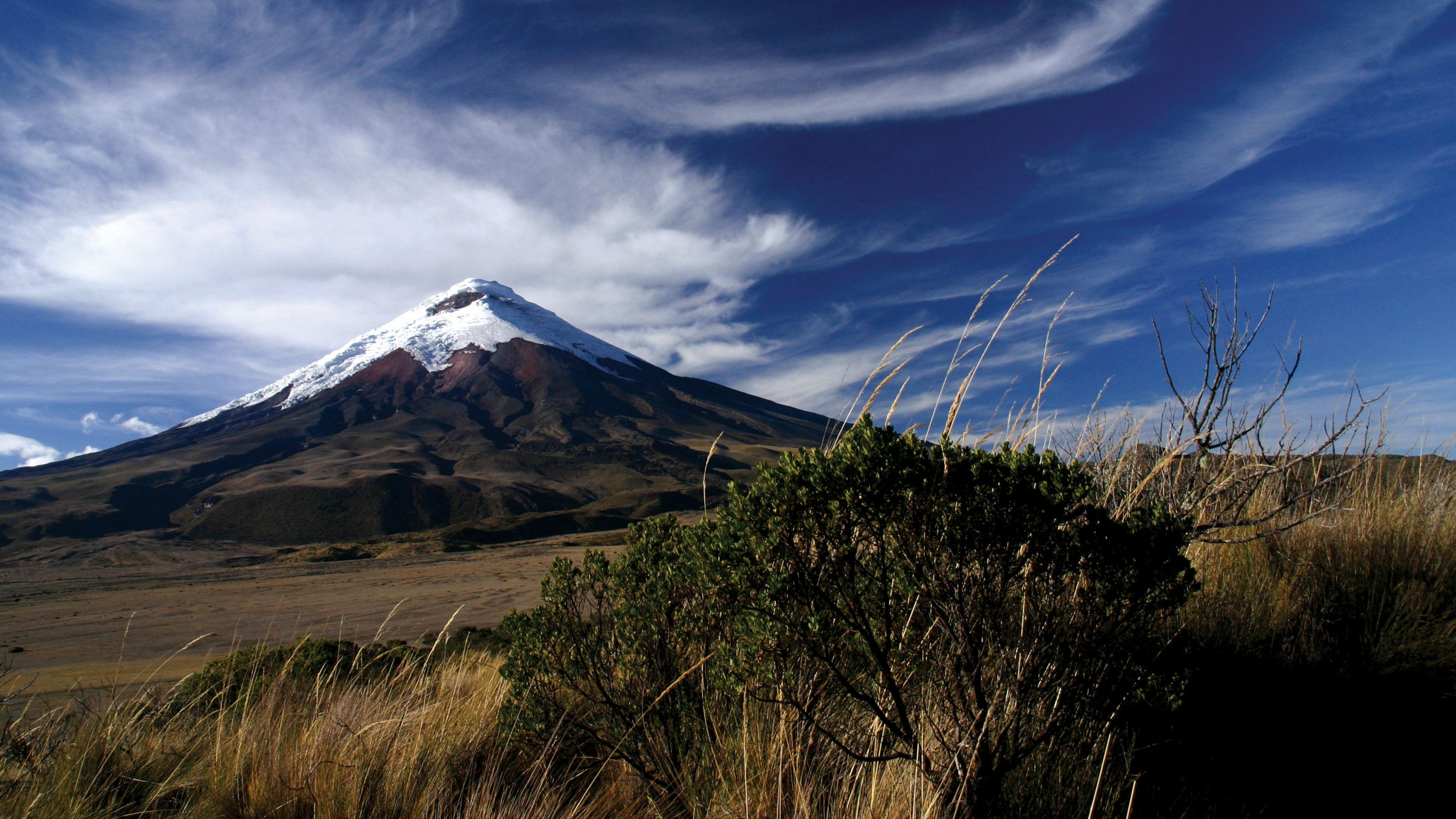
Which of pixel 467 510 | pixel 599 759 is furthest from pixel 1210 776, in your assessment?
pixel 467 510

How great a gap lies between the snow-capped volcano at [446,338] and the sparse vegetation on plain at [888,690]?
475 feet

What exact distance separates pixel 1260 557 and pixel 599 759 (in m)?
3.84

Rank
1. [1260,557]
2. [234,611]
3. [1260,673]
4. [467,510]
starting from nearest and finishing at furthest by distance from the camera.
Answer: [1260,673] → [1260,557] → [234,611] → [467,510]

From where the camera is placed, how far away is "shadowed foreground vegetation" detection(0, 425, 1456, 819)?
6.75ft

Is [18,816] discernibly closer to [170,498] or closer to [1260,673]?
[1260,673]

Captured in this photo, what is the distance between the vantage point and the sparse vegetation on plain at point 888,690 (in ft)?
6.76

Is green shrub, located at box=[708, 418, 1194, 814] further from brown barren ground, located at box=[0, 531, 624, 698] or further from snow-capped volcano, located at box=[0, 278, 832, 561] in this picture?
snow-capped volcano, located at box=[0, 278, 832, 561]

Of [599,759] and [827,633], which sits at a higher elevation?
[827,633]

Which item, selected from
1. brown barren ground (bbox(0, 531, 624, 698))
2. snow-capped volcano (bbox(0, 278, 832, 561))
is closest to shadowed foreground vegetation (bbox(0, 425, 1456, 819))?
brown barren ground (bbox(0, 531, 624, 698))

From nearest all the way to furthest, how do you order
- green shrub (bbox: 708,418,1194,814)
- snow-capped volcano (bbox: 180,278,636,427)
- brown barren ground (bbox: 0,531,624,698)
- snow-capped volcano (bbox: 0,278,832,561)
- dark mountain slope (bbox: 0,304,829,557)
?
green shrub (bbox: 708,418,1194,814)
brown barren ground (bbox: 0,531,624,698)
snow-capped volcano (bbox: 0,278,832,561)
dark mountain slope (bbox: 0,304,829,557)
snow-capped volcano (bbox: 180,278,636,427)

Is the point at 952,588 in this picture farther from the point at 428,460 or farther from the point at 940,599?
the point at 428,460

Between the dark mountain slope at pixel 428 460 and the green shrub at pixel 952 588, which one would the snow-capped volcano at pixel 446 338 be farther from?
the green shrub at pixel 952 588

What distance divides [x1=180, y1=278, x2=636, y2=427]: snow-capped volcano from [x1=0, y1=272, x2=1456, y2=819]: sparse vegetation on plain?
144645 mm

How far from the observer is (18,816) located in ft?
6.84
